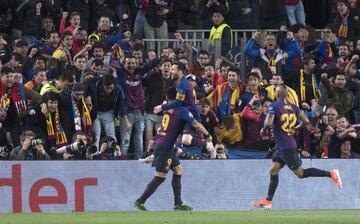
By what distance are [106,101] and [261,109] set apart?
9.28 ft

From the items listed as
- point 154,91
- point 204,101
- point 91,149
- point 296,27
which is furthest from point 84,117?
→ point 296,27

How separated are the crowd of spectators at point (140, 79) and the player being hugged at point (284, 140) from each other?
5.89 feet

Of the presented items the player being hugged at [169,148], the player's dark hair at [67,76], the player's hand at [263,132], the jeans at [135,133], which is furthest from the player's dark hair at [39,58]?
the player's hand at [263,132]

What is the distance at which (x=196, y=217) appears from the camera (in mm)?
18875

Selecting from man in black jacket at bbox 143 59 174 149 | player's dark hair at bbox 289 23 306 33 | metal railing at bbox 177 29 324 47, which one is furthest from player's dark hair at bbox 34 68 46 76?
player's dark hair at bbox 289 23 306 33

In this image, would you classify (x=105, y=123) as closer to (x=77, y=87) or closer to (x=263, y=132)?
(x=77, y=87)

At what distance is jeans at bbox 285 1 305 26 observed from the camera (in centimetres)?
2727

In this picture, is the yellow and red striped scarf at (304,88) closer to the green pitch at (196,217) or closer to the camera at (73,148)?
the green pitch at (196,217)

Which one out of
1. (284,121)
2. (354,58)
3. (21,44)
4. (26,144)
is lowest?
(26,144)

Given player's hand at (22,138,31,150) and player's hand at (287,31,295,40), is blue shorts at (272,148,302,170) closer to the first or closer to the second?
player's hand at (22,138,31,150)

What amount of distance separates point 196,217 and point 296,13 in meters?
9.58

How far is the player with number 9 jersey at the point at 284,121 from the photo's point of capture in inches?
812

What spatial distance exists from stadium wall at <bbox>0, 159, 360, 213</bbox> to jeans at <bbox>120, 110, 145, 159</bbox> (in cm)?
125

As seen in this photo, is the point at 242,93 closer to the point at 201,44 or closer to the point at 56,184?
the point at 201,44
